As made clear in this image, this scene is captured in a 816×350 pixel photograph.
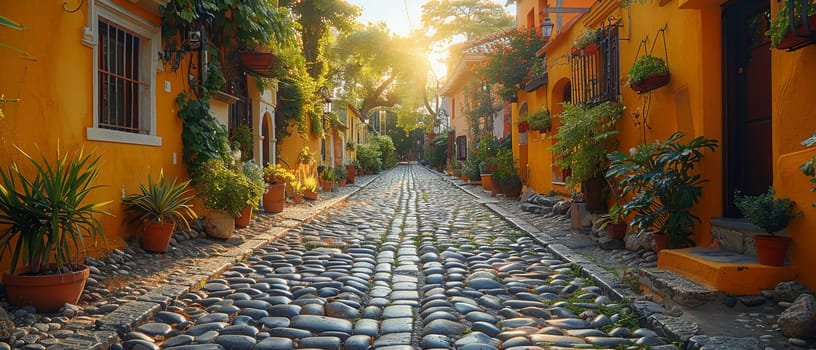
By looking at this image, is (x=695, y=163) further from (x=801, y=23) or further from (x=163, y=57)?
(x=163, y=57)

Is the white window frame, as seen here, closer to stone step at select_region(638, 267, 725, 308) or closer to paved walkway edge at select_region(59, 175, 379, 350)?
paved walkway edge at select_region(59, 175, 379, 350)

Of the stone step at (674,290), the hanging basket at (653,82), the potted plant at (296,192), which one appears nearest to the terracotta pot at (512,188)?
the potted plant at (296,192)

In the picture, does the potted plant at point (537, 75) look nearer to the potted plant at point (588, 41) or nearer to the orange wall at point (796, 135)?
the potted plant at point (588, 41)

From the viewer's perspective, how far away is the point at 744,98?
5.64 meters

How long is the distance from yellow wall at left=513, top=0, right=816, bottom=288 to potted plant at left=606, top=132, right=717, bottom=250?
0.68 ft

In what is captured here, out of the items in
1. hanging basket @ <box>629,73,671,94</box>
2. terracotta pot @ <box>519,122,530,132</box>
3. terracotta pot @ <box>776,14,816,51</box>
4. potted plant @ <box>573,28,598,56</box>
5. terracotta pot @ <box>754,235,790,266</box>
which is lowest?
terracotta pot @ <box>754,235,790,266</box>

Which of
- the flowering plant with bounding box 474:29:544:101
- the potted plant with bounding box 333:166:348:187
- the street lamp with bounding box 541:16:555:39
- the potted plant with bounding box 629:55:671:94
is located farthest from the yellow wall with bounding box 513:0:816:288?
the potted plant with bounding box 333:166:348:187

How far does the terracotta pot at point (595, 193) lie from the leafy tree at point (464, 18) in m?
31.0

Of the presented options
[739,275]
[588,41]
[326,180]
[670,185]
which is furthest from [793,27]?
[326,180]

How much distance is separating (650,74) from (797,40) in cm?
242

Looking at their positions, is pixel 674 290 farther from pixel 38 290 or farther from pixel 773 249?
pixel 38 290

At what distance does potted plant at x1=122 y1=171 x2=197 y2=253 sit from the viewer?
259 inches

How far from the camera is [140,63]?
7.24m

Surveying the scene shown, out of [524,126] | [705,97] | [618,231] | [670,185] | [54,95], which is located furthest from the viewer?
[524,126]
